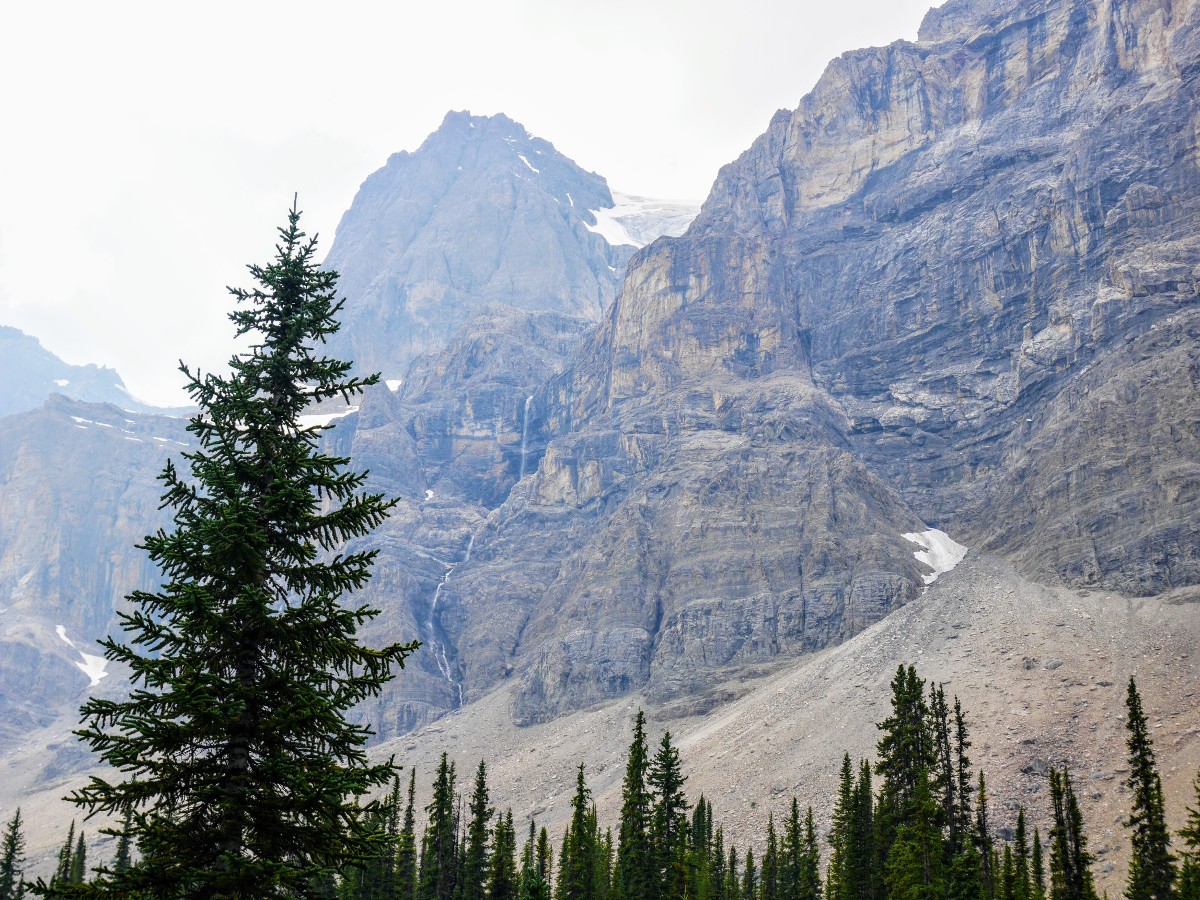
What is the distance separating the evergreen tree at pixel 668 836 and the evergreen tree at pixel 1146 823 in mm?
20633

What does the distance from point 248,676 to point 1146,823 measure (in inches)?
1992

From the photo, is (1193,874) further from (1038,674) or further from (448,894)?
(1038,674)

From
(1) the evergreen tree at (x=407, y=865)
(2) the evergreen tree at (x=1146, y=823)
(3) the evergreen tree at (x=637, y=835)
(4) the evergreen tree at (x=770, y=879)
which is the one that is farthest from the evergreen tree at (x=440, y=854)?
(2) the evergreen tree at (x=1146, y=823)

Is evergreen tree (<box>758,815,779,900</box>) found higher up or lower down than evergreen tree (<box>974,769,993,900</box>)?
lower down

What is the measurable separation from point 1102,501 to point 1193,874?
14273cm

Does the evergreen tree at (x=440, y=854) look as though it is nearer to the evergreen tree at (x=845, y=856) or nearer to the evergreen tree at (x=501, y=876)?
the evergreen tree at (x=501, y=876)

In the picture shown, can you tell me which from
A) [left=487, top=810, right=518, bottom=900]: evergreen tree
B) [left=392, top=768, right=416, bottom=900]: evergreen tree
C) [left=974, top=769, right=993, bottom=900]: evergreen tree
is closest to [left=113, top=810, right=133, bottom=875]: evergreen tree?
[left=392, top=768, right=416, bottom=900]: evergreen tree

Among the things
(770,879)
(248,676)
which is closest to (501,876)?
(770,879)

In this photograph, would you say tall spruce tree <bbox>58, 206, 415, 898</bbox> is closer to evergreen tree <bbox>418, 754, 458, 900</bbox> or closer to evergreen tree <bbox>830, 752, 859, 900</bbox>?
evergreen tree <bbox>830, 752, 859, 900</bbox>

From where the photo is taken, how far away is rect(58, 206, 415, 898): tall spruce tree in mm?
11656

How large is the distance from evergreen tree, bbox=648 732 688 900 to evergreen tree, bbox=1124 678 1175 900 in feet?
Answer: 67.7

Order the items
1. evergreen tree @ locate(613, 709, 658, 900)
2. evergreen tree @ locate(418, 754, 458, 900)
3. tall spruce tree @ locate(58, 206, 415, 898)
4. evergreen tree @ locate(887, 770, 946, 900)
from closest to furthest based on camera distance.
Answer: tall spruce tree @ locate(58, 206, 415, 898) < evergreen tree @ locate(887, 770, 946, 900) < evergreen tree @ locate(613, 709, 658, 900) < evergreen tree @ locate(418, 754, 458, 900)

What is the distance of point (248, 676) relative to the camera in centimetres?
1279

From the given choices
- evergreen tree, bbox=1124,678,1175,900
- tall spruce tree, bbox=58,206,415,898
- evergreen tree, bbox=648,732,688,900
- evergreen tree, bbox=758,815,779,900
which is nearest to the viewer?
tall spruce tree, bbox=58,206,415,898
